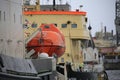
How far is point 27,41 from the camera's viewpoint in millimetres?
35406

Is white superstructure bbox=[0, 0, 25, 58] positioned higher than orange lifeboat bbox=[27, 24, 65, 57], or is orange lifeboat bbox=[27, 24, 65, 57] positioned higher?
white superstructure bbox=[0, 0, 25, 58]

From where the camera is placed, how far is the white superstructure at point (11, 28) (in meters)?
26.4

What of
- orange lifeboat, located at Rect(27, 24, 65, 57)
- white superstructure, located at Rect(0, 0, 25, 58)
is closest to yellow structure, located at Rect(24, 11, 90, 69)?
orange lifeboat, located at Rect(27, 24, 65, 57)

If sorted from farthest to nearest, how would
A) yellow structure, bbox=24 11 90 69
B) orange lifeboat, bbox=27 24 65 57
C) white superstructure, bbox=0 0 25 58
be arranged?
yellow structure, bbox=24 11 90 69
orange lifeboat, bbox=27 24 65 57
white superstructure, bbox=0 0 25 58

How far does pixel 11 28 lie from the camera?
2809cm

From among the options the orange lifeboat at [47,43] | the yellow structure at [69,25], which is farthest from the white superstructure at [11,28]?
the yellow structure at [69,25]

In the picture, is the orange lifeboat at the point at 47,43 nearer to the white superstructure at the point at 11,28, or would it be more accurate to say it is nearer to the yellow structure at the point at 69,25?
the white superstructure at the point at 11,28

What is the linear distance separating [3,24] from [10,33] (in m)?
1.55

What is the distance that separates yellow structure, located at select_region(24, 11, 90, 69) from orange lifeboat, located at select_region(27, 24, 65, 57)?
8422 millimetres

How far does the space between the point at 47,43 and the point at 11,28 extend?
373 inches

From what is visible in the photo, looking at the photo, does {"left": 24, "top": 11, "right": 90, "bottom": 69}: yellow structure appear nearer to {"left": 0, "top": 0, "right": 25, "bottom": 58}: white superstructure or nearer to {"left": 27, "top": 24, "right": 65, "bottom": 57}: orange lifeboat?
{"left": 27, "top": 24, "right": 65, "bottom": 57}: orange lifeboat

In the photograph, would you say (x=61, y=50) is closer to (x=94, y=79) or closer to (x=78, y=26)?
(x=94, y=79)

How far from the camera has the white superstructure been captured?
1038 inches

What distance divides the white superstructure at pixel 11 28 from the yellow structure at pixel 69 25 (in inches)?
706
